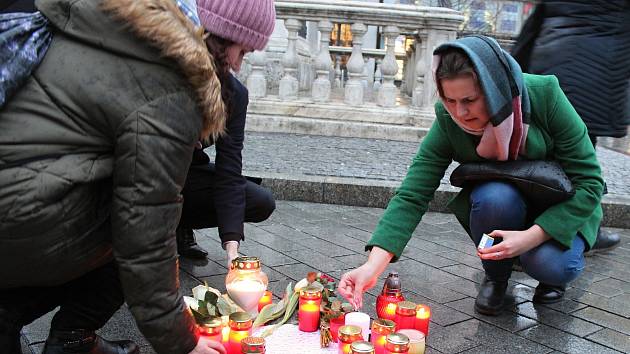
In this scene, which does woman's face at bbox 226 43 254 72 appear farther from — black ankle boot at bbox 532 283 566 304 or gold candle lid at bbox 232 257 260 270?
black ankle boot at bbox 532 283 566 304

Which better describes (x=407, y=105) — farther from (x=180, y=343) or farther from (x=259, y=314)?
(x=180, y=343)

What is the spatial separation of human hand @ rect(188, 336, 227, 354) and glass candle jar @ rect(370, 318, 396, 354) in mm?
565

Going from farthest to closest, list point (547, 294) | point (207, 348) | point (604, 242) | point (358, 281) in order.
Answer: point (604, 242) < point (547, 294) < point (358, 281) < point (207, 348)

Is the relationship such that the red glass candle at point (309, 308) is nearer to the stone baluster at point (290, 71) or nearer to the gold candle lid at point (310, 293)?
the gold candle lid at point (310, 293)

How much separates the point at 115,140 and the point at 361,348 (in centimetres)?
97

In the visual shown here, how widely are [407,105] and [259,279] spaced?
600 centimetres

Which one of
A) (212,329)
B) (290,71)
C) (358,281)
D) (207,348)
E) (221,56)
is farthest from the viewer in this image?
(290,71)

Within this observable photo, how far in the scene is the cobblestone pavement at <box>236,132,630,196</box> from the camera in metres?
5.52

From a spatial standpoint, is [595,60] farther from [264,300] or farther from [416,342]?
[264,300]

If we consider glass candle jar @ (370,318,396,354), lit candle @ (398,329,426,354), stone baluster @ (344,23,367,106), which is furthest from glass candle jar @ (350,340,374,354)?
stone baluster @ (344,23,367,106)

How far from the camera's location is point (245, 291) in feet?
8.33

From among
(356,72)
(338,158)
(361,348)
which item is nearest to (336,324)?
(361,348)

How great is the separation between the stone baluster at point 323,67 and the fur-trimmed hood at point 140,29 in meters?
6.35

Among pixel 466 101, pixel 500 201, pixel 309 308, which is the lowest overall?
pixel 309 308
